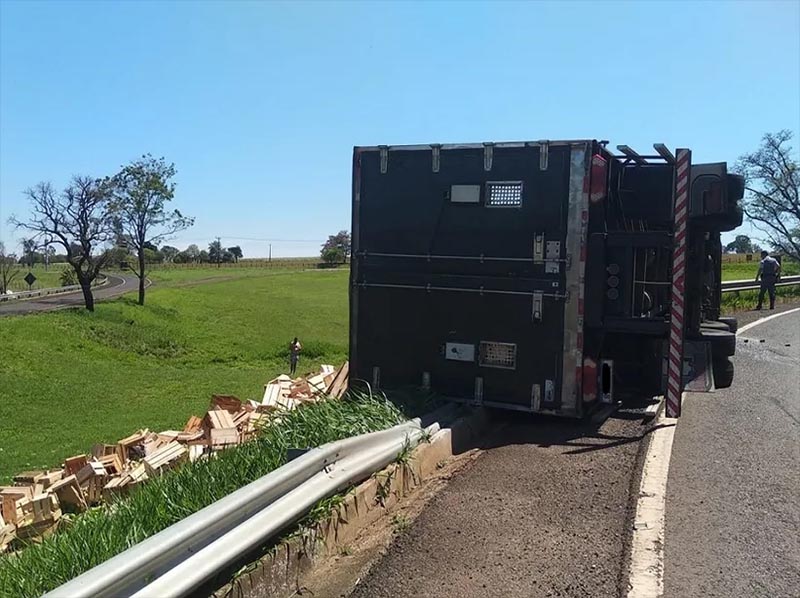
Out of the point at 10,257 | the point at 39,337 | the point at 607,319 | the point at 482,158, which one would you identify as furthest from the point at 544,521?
the point at 10,257

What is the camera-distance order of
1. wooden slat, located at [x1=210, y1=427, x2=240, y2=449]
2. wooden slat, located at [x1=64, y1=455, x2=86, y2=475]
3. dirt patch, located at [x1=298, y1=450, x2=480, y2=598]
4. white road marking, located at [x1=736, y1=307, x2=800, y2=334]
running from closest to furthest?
dirt patch, located at [x1=298, y1=450, x2=480, y2=598] < wooden slat, located at [x1=210, y1=427, x2=240, y2=449] < wooden slat, located at [x1=64, y1=455, x2=86, y2=475] < white road marking, located at [x1=736, y1=307, x2=800, y2=334]

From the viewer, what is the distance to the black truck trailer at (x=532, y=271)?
677 centimetres

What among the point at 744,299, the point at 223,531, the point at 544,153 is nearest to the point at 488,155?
the point at 544,153

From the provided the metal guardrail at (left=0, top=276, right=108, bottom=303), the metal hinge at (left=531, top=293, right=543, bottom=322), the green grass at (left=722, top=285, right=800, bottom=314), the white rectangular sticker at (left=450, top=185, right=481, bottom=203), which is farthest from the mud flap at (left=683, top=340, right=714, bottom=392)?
the metal guardrail at (left=0, top=276, right=108, bottom=303)

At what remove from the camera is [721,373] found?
7586 millimetres

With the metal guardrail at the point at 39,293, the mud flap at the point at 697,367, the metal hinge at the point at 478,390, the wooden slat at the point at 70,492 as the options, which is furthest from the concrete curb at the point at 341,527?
the metal guardrail at the point at 39,293

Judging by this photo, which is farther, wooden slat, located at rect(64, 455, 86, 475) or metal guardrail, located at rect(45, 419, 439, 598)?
wooden slat, located at rect(64, 455, 86, 475)

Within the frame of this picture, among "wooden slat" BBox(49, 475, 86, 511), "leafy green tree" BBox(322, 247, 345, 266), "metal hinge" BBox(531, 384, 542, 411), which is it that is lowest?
"wooden slat" BBox(49, 475, 86, 511)

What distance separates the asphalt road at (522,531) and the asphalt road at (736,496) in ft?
1.18

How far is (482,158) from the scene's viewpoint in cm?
700

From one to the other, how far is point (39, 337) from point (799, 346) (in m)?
24.6

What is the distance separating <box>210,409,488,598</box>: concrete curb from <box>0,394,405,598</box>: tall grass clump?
1.46ft

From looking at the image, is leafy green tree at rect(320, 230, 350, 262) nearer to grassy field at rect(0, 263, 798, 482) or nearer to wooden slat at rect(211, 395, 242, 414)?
grassy field at rect(0, 263, 798, 482)

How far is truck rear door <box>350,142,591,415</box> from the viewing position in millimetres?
6777
